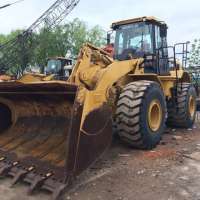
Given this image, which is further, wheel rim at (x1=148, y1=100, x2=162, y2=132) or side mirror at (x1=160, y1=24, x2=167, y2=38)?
side mirror at (x1=160, y1=24, x2=167, y2=38)

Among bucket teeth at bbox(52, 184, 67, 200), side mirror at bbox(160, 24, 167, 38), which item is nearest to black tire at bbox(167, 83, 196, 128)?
side mirror at bbox(160, 24, 167, 38)

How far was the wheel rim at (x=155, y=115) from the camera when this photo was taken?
624 centimetres

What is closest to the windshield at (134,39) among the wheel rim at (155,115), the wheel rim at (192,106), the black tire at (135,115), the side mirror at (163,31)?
the side mirror at (163,31)

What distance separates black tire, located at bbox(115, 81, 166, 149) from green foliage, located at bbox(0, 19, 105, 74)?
71.5 feet

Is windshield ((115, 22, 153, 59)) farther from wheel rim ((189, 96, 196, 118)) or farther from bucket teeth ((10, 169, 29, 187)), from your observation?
bucket teeth ((10, 169, 29, 187))

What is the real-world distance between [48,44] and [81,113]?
1169 inches

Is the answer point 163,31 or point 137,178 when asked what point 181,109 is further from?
point 137,178

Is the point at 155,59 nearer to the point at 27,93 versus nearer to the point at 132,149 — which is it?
the point at 132,149

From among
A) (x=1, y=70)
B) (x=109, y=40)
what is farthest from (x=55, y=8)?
(x=109, y=40)

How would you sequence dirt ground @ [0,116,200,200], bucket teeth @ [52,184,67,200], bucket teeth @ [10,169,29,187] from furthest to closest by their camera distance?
1. bucket teeth @ [10,169,29,187]
2. dirt ground @ [0,116,200,200]
3. bucket teeth @ [52,184,67,200]

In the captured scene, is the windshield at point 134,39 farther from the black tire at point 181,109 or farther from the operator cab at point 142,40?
the black tire at point 181,109

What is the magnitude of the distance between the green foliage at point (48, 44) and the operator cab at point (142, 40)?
1975cm

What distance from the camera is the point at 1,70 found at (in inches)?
1001

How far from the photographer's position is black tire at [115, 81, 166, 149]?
5.80 metres
